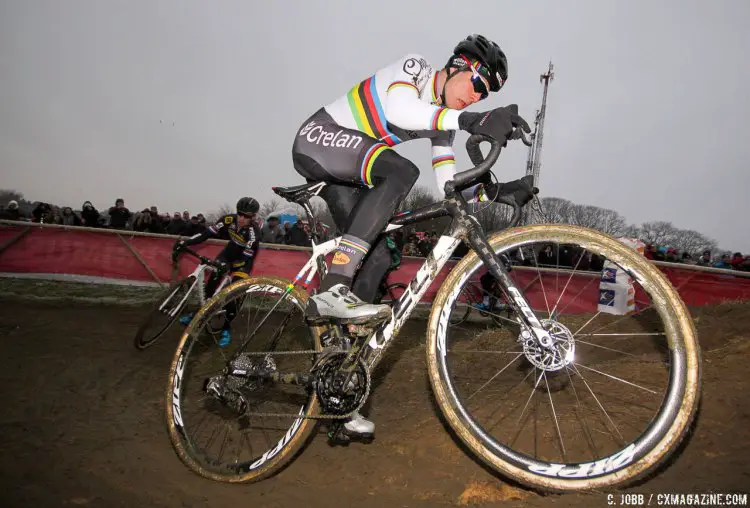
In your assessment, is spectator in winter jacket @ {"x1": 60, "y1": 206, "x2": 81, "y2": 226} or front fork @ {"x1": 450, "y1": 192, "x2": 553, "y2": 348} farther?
spectator in winter jacket @ {"x1": 60, "y1": 206, "x2": 81, "y2": 226}

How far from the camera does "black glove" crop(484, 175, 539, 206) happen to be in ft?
9.52

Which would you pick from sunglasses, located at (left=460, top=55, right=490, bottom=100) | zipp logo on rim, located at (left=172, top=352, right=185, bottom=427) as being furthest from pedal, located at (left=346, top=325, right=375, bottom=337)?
sunglasses, located at (left=460, top=55, right=490, bottom=100)

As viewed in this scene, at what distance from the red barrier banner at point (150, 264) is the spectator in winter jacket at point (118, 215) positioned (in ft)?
13.5

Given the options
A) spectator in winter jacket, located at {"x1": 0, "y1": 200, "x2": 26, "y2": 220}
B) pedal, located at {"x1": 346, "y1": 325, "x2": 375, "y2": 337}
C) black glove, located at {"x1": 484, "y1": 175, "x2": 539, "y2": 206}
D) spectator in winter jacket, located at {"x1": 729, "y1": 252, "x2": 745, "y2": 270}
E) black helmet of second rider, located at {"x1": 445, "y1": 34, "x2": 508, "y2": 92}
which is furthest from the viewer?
spectator in winter jacket, located at {"x1": 729, "y1": 252, "x2": 745, "y2": 270}

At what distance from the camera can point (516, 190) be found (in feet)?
9.57

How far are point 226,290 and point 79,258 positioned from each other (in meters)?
9.99

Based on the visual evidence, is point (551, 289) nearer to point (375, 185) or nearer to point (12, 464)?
point (375, 185)

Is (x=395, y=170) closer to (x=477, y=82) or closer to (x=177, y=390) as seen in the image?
(x=477, y=82)

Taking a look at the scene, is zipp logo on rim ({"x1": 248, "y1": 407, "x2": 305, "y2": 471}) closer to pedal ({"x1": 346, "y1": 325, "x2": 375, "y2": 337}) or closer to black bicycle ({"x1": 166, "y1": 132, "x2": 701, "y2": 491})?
black bicycle ({"x1": 166, "y1": 132, "x2": 701, "y2": 491})

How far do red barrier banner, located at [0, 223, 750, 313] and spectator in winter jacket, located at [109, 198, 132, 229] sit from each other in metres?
4.11

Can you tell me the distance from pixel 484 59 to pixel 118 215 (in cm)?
1535

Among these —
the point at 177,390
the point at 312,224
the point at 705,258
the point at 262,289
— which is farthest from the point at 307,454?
the point at 705,258

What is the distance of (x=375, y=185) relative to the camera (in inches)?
114

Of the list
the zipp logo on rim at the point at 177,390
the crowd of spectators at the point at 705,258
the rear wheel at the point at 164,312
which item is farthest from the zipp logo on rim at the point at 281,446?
the crowd of spectators at the point at 705,258
